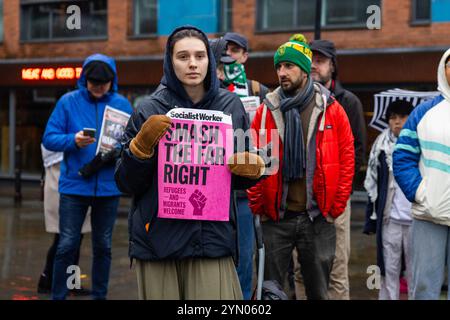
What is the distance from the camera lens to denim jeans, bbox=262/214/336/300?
15.8ft

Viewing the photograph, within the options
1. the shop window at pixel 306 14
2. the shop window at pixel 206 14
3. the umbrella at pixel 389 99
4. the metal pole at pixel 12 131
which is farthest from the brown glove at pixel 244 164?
the metal pole at pixel 12 131

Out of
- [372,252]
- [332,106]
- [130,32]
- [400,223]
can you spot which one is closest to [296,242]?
[332,106]

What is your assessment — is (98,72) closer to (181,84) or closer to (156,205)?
(181,84)

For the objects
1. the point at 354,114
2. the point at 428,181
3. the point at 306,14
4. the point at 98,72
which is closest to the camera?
the point at 428,181

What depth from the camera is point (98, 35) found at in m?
19.6

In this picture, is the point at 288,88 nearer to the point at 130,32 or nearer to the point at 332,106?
the point at 332,106

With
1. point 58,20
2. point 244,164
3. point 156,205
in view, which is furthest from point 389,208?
point 58,20

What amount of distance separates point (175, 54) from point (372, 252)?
6.93m

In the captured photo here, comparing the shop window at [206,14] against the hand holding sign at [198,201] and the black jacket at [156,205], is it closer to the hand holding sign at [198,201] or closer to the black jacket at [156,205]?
the black jacket at [156,205]

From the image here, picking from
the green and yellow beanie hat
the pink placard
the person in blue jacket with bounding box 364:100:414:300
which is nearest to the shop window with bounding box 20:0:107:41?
the person in blue jacket with bounding box 364:100:414:300

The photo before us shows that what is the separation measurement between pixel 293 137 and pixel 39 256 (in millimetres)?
5153

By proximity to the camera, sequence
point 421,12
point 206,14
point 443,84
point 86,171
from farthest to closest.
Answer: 1. point 206,14
2. point 421,12
3. point 86,171
4. point 443,84

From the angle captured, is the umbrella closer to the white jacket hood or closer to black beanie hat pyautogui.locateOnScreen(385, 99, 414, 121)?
black beanie hat pyautogui.locateOnScreen(385, 99, 414, 121)

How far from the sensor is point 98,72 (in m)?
5.93
